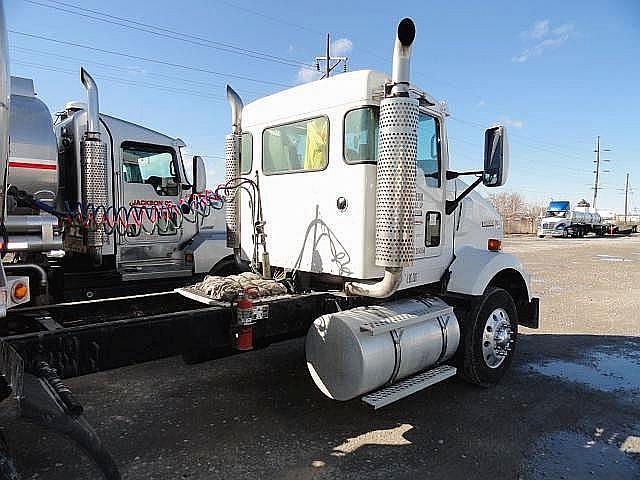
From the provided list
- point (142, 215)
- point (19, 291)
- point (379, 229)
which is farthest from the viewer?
point (142, 215)

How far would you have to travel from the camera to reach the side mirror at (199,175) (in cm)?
738

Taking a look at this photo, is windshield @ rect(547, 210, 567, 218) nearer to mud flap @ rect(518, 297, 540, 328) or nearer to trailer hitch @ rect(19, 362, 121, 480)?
mud flap @ rect(518, 297, 540, 328)

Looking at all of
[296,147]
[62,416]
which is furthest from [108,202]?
[62,416]

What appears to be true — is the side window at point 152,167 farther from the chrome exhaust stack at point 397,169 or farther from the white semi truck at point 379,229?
the chrome exhaust stack at point 397,169

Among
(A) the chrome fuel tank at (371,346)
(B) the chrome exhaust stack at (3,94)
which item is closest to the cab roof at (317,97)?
(A) the chrome fuel tank at (371,346)

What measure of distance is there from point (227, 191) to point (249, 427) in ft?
8.58

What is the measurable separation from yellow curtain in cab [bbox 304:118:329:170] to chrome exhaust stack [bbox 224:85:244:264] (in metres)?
1.12

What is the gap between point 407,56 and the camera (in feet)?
12.2

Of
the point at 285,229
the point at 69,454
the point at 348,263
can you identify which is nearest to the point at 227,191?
the point at 285,229

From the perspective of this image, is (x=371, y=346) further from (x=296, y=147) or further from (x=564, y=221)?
(x=564, y=221)

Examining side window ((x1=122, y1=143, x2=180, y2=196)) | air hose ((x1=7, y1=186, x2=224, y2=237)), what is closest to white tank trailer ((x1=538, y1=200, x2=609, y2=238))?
air hose ((x1=7, y1=186, x2=224, y2=237))

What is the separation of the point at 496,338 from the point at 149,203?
5408mm

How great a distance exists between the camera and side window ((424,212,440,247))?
4594mm

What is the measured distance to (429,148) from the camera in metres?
4.60
